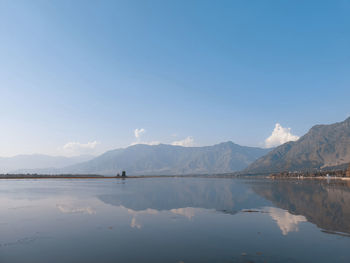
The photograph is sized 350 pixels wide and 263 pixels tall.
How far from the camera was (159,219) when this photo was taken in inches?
1364

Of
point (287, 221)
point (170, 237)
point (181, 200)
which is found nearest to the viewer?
point (170, 237)

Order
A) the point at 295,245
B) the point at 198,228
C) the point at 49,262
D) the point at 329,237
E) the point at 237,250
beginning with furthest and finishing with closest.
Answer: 1. the point at 198,228
2. the point at 329,237
3. the point at 295,245
4. the point at 237,250
5. the point at 49,262

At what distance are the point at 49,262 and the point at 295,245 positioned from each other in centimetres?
2180

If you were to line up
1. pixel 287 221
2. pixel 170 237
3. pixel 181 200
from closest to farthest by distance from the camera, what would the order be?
pixel 170 237, pixel 287 221, pixel 181 200

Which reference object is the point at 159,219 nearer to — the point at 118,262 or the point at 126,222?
the point at 126,222

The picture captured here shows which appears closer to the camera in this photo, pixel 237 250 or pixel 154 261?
pixel 154 261

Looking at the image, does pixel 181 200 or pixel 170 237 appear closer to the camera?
pixel 170 237

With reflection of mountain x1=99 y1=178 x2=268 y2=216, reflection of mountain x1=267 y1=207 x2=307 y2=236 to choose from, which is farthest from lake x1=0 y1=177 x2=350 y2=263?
reflection of mountain x1=99 y1=178 x2=268 y2=216

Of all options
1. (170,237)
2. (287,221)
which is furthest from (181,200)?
(170,237)

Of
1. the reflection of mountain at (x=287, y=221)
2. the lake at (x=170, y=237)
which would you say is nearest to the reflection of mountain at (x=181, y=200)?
the reflection of mountain at (x=287, y=221)

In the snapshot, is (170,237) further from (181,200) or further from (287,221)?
(181,200)

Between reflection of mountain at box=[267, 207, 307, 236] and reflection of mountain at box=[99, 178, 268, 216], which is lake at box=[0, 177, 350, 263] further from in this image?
reflection of mountain at box=[99, 178, 268, 216]

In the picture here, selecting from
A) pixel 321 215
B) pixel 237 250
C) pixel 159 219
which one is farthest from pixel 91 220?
pixel 321 215

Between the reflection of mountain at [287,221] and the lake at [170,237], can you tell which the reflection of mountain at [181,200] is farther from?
the lake at [170,237]
